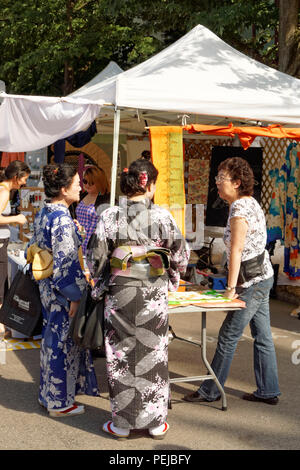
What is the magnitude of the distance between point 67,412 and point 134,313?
1006 millimetres

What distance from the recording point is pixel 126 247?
141 inches

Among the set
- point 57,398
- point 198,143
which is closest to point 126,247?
point 57,398

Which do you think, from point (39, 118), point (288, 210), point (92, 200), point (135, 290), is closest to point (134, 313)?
point (135, 290)

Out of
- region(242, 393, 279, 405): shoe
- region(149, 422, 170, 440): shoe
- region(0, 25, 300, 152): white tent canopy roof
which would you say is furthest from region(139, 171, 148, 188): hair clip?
region(0, 25, 300, 152): white tent canopy roof

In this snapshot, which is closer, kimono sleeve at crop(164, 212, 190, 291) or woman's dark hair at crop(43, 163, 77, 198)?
kimono sleeve at crop(164, 212, 190, 291)

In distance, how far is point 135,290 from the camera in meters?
3.60

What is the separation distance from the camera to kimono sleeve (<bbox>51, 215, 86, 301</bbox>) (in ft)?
12.9

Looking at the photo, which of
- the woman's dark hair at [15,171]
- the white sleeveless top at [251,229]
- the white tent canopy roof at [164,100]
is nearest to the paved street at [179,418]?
the white sleeveless top at [251,229]

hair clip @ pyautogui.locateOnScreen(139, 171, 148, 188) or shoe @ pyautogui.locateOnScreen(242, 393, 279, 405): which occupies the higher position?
hair clip @ pyautogui.locateOnScreen(139, 171, 148, 188)

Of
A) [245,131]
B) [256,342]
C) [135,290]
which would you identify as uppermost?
[245,131]

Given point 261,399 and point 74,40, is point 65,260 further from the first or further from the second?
point 74,40

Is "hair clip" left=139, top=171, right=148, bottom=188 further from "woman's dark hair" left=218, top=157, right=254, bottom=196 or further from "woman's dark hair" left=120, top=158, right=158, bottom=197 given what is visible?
"woman's dark hair" left=218, top=157, right=254, bottom=196

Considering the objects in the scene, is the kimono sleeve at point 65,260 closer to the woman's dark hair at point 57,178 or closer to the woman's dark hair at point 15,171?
the woman's dark hair at point 57,178

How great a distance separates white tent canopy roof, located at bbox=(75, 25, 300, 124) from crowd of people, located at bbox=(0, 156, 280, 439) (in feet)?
6.56
